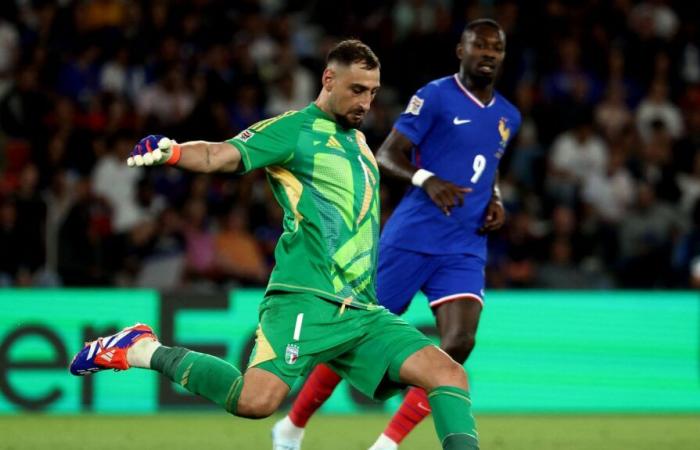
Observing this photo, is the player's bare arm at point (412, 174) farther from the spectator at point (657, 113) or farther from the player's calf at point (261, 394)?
the spectator at point (657, 113)

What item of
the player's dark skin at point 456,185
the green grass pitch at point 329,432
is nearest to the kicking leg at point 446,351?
the player's dark skin at point 456,185

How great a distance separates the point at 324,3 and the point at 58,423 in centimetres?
814

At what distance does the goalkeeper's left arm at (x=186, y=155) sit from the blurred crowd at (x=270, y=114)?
22.9 feet

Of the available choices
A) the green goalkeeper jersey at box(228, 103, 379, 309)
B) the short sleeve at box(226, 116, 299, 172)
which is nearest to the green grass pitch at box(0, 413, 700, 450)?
the green goalkeeper jersey at box(228, 103, 379, 309)

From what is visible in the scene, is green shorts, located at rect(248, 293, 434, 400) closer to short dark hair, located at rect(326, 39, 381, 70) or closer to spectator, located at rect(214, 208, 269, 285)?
short dark hair, located at rect(326, 39, 381, 70)

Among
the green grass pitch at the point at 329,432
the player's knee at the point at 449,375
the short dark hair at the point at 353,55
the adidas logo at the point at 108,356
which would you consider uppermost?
the short dark hair at the point at 353,55

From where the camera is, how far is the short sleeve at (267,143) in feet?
19.5

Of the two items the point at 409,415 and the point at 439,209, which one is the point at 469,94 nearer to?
the point at 439,209

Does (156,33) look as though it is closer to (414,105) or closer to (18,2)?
(18,2)

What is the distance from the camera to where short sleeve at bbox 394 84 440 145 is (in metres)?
7.86

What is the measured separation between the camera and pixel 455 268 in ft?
25.7

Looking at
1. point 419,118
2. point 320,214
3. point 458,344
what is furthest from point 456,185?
point 320,214

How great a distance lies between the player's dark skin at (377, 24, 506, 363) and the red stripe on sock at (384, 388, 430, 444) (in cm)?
31

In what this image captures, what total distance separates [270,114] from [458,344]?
8041mm
